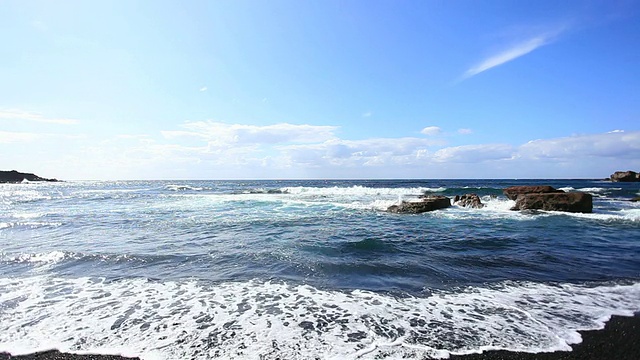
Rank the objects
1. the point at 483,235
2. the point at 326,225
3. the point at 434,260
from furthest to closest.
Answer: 1. the point at 326,225
2. the point at 483,235
3. the point at 434,260

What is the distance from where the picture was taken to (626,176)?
7750cm

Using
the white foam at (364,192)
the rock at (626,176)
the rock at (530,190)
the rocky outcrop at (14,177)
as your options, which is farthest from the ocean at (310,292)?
the rocky outcrop at (14,177)

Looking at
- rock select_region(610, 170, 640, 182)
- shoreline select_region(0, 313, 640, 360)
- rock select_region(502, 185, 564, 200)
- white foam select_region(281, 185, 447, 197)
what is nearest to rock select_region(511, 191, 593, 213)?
rock select_region(502, 185, 564, 200)

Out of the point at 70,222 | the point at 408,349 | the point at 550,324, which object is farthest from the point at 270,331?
the point at 70,222

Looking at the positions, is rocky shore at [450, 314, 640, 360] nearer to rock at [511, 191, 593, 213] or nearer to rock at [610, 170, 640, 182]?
rock at [511, 191, 593, 213]

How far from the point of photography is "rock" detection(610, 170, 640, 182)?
7612 cm

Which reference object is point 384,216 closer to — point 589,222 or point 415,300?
point 589,222

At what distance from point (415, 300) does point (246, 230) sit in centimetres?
922

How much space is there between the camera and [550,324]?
4.90 metres

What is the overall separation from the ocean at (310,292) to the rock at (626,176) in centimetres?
9007

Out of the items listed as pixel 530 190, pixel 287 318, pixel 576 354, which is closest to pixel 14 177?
pixel 287 318

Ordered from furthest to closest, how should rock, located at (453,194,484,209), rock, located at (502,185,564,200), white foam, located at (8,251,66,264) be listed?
rock, located at (453,194,484,209), rock, located at (502,185,564,200), white foam, located at (8,251,66,264)

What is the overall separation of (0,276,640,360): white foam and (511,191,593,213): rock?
15.7 metres

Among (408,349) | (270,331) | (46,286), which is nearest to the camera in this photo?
(408,349)
